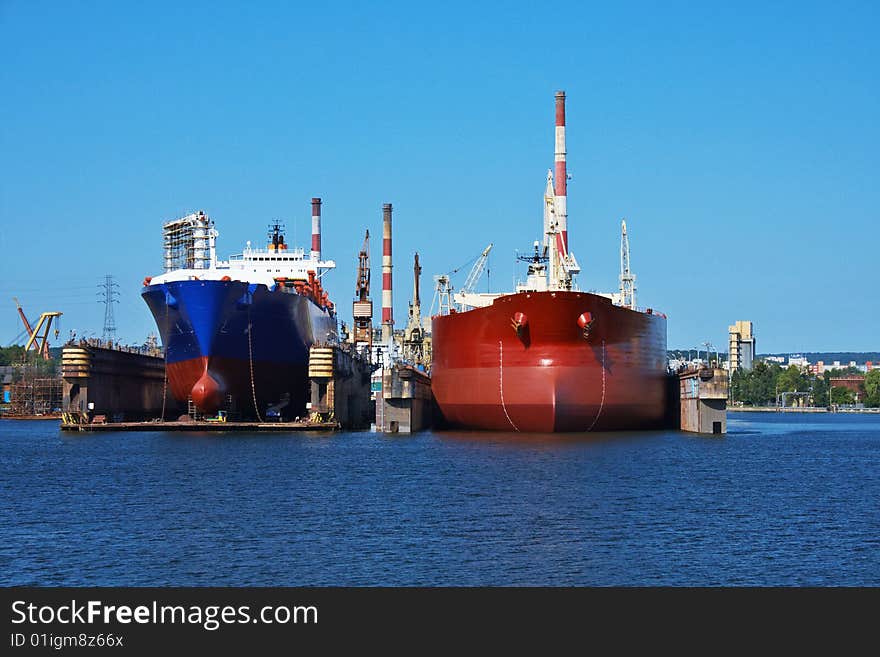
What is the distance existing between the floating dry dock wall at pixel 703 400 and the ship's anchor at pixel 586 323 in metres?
6.85

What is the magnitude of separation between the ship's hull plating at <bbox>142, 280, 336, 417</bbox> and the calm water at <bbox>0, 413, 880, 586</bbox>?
8.16m

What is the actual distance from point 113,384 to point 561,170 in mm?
22304

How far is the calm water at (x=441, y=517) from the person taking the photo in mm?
17734

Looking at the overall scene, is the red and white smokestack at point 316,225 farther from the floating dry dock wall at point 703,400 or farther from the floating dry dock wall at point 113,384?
the floating dry dock wall at point 703,400

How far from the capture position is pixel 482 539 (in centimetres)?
2033

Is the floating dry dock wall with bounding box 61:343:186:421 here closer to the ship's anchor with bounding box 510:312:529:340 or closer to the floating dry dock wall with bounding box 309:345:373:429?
the floating dry dock wall with bounding box 309:345:373:429

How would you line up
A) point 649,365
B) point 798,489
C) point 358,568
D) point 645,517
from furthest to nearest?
1. point 649,365
2. point 798,489
3. point 645,517
4. point 358,568

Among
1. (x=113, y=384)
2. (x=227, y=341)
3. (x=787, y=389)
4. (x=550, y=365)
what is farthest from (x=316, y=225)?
(x=787, y=389)

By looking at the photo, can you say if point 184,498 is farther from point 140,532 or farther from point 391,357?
point 391,357

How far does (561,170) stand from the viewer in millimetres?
54562

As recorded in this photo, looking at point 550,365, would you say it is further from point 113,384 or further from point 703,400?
point 113,384

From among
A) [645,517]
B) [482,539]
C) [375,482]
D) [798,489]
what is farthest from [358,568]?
[798,489]
